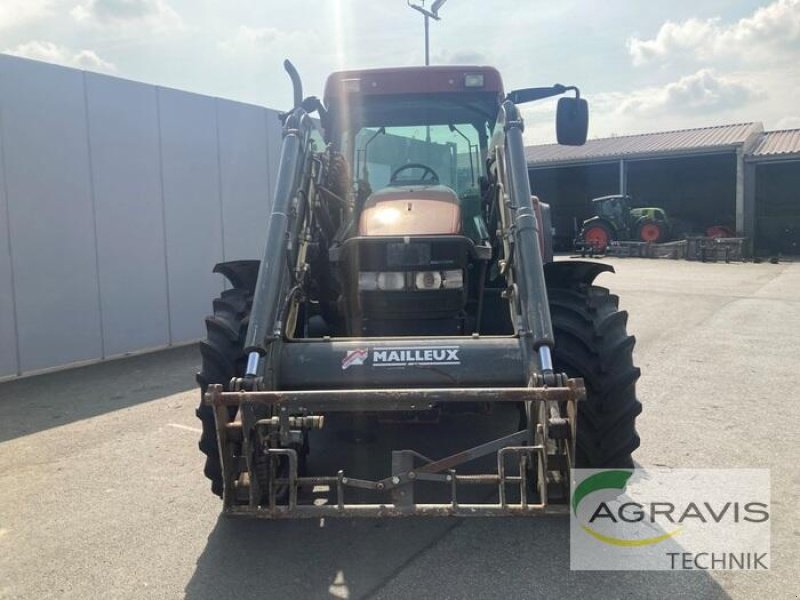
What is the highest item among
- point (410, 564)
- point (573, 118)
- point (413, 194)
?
point (573, 118)

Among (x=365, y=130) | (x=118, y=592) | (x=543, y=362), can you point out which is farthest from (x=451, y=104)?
(x=118, y=592)

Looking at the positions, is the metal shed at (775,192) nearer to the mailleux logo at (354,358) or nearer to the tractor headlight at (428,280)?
the tractor headlight at (428,280)

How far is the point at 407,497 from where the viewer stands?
284 cm

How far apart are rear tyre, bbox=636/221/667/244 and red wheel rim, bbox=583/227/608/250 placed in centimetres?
164

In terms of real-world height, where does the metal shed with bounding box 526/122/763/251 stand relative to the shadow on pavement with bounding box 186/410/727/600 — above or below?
above

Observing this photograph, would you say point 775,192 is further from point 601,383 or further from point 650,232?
point 601,383

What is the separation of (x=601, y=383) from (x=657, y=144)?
1065 inches

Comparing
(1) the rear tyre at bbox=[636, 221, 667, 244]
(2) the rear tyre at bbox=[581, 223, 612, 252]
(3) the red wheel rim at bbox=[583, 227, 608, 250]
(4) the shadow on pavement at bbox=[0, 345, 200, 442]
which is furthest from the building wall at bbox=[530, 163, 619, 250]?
(4) the shadow on pavement at bbox=[0, 345, 200, 442]

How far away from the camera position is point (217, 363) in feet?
12.0

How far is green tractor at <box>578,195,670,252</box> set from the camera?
23.9m

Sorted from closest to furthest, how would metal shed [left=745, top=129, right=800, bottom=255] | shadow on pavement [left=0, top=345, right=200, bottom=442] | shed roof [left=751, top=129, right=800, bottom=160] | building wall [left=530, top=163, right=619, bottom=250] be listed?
shadow on pavement [left=0, top=345, right=200, bottom=442]
shed roof [left=751, top=129, right=800, bottom=160]
metal shed [left=745, top=129, right=800, bottom=255]
building wall [left=530, top=163, right=619, bottom=250]

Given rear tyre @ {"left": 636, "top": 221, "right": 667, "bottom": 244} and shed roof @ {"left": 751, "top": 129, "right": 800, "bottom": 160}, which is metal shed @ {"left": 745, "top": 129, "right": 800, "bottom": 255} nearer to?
shed roof @ {"left": 751, "top": 129, "right": 800, "bottom": 160}

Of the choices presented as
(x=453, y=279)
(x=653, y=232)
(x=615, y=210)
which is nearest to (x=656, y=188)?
(x=615, y=210)

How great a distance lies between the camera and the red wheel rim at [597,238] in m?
23.8
